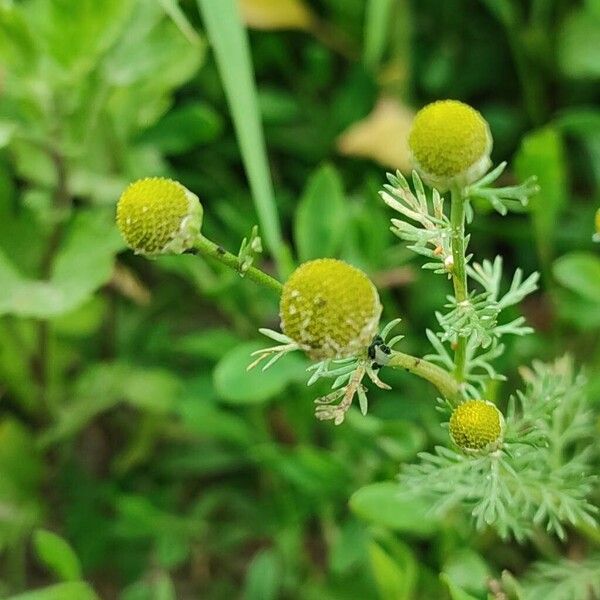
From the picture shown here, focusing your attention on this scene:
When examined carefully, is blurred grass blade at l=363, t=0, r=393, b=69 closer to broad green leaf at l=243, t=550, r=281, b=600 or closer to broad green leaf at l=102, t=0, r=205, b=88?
broad green leaf at l=102, t=0, r=205, b=88

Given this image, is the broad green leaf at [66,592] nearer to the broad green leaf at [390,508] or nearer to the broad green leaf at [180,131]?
the broad green leaf at [390,508]

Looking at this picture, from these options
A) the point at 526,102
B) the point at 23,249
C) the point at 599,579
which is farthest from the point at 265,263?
the point at 599,579

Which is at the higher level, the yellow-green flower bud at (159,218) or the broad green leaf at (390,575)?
the yellow-green flower bud at (159,218)

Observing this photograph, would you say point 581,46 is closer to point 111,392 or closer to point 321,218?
point 321,218

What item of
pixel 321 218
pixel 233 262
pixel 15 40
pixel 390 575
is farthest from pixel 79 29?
pixel 390 575

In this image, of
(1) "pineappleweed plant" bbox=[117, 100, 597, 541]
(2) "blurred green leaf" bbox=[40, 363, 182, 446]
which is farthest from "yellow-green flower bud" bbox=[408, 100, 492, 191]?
(2) "blurred green leaf" bbox=[40, 363, 182, 446]

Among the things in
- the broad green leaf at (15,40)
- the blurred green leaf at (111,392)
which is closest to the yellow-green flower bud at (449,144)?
the broad green leaf at (15,40)

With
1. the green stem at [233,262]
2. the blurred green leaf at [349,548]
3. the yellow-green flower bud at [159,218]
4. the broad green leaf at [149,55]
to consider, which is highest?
the yellow-green flower bud at [159,218]

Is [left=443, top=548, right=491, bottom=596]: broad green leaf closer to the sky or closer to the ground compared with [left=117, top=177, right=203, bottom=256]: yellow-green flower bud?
closer to the ground
